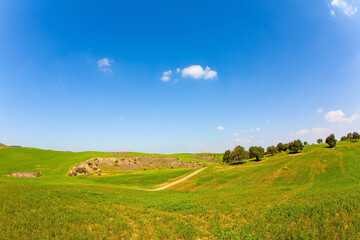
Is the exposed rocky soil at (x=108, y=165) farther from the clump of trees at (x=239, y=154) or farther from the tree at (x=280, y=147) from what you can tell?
the tree at (x=280, y=147)

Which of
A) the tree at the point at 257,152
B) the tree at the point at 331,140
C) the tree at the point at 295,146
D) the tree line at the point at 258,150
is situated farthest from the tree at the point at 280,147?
the tree at the point at 257,152

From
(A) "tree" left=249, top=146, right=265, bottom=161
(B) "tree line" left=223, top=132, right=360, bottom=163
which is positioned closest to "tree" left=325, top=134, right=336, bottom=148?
(B) "tree line" left=223, top=132, right=360, bottom=163

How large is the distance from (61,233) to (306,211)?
58.3 ft

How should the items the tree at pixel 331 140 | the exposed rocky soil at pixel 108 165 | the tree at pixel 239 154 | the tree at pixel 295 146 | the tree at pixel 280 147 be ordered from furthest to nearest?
the tree at pixel 280 147 < the tree at pixel 295 146 < the tree at pixel 331 140 < the tree at pixel 239 154 < the exposed rocky soil at pixel 108 165

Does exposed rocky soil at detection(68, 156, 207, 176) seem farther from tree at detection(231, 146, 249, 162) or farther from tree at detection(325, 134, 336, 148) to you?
tree at detection(325, 134, 336, 148)

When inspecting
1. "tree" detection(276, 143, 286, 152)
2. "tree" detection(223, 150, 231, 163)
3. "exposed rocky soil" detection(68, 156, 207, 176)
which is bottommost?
"exposed rocky soil" detection(68, 156, 207, 176)

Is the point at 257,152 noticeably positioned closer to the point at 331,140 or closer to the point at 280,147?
the point at 280,147

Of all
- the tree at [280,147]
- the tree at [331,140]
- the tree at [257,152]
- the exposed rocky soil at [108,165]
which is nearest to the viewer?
the exposed rocky soil at [108,165]

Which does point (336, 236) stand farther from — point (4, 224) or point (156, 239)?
point (4, 224)

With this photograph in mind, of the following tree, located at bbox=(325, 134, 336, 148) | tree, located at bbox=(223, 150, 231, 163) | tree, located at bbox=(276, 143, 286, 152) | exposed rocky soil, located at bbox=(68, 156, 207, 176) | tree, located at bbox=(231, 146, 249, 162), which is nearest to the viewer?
exposed rocky soil, located at bbox=(68, 156, 207, 176)

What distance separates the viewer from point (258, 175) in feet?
150

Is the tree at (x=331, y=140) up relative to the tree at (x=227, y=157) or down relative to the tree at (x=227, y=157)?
up

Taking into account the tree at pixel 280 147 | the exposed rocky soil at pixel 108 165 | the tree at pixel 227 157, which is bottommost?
the exposed rocky soil at pixel 108 165

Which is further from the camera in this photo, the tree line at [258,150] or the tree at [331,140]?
the tree at [331,140]
